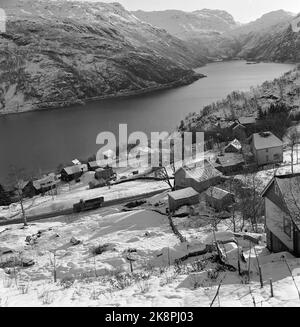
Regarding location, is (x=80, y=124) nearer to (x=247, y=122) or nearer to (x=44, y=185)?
(x=247, y=122)

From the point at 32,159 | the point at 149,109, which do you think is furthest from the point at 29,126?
the point at 32,159

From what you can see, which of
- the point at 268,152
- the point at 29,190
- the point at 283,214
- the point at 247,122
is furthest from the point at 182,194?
the point at 247,122

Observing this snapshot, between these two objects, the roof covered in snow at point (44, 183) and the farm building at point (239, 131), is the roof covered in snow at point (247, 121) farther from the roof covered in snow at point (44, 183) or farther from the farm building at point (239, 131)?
the roof covered in snow at point (44, 183)

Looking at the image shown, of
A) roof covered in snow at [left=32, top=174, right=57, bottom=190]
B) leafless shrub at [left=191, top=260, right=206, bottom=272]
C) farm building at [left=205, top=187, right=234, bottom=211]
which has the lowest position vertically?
roof covered in snow at [left=32, top=174, right=57, bottom=190]

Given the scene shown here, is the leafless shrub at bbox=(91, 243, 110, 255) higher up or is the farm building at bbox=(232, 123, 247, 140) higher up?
the farm building at bbox=(232, 123, 247, 140)

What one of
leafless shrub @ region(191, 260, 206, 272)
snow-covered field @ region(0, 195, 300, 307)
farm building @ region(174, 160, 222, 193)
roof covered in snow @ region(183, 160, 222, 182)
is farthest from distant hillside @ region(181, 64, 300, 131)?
leafless shrub @ region(191, 260, 206, 272)

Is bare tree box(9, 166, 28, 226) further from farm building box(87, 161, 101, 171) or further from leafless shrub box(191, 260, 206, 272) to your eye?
leafless shrub box(191, 260, 206, 272)

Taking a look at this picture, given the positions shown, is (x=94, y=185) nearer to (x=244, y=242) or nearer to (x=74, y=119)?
(x=244, y=242)
